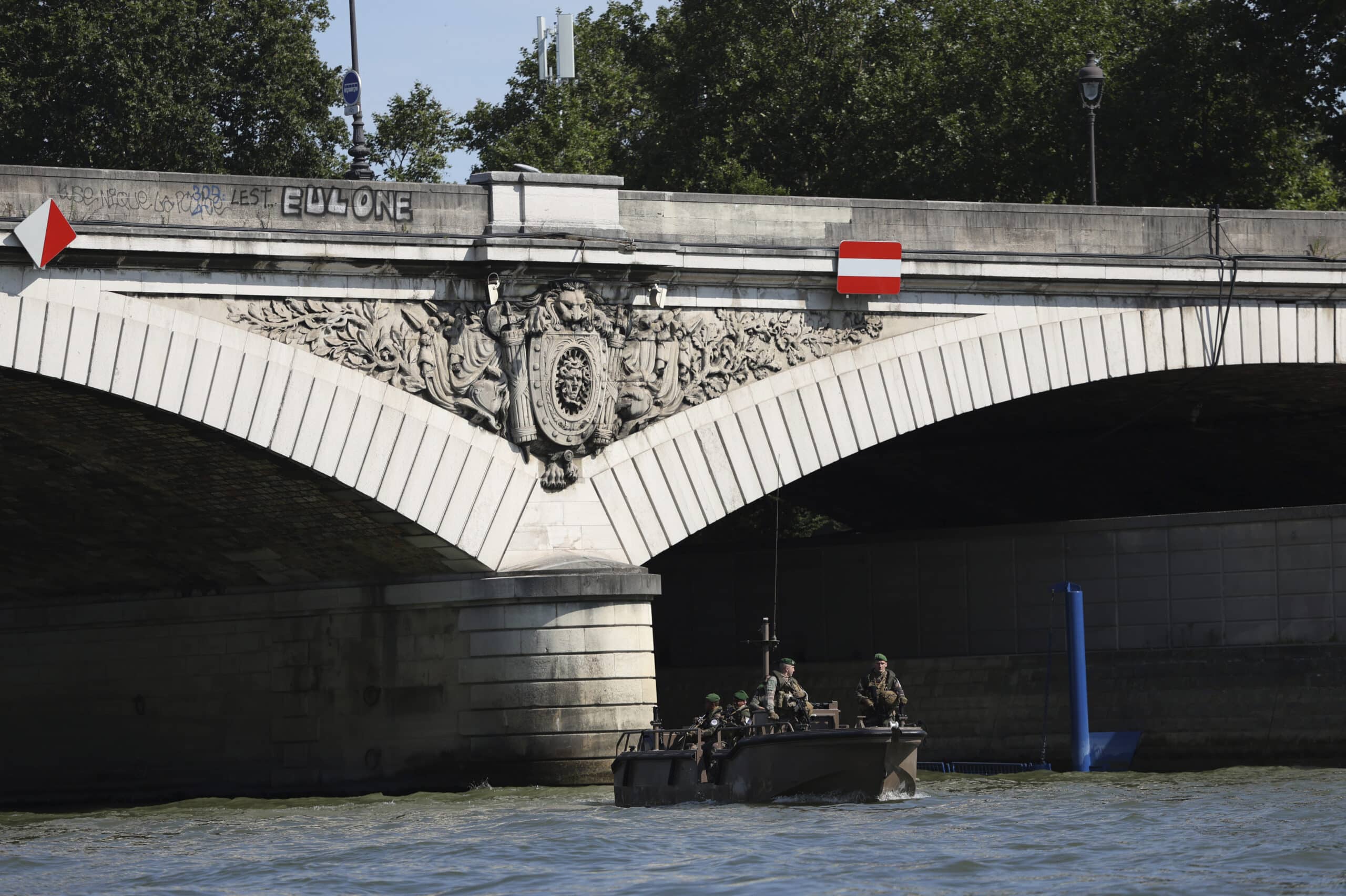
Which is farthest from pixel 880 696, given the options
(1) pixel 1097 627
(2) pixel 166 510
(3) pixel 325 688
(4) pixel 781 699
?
(2) pixel 166 510

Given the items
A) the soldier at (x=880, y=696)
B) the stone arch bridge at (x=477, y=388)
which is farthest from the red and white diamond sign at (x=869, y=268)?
the soldier at (x=880, y=696)

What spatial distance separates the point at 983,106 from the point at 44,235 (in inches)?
1125

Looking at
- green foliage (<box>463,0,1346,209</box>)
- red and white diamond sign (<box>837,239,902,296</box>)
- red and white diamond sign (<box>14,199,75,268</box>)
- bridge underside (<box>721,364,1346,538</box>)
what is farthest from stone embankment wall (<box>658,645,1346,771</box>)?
green foliage (<box>463,0,1346,209</box>)

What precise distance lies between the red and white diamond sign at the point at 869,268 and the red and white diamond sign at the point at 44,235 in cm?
1006

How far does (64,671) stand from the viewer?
117 ft

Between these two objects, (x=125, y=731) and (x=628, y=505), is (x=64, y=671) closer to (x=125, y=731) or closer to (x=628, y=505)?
(x=125, y=731)

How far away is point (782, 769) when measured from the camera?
2545 centimetres

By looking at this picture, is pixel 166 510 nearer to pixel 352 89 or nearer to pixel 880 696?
pixel 352 89

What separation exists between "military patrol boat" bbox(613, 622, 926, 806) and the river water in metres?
0.23

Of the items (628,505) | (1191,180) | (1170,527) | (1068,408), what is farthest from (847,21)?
(628,505)

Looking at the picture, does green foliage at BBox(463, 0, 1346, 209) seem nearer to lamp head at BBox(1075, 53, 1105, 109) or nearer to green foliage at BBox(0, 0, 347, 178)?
green foliage at BBox(0, 0, 347, 178)

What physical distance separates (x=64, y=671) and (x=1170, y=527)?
664 inches

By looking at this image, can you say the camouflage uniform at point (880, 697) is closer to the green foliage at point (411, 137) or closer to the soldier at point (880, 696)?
the soldier at point (880, 696)

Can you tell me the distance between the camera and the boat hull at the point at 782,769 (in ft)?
82.9
